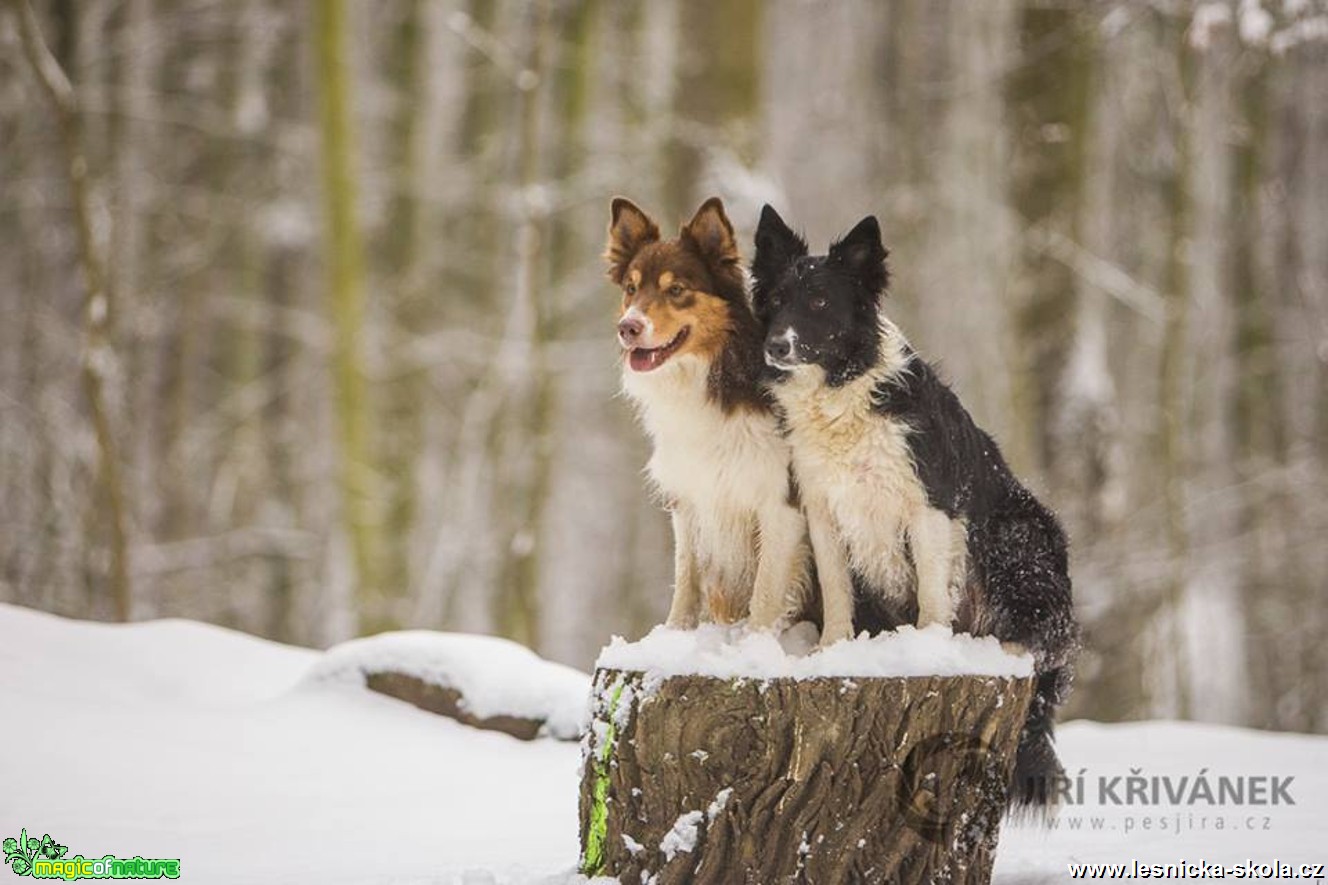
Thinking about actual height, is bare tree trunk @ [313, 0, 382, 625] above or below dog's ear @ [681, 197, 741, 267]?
above

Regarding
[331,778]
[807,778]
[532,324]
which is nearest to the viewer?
[807,778]

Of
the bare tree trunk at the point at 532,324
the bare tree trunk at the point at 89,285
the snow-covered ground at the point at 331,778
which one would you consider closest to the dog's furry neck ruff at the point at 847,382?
the snow-covered ground at the point at 331,778

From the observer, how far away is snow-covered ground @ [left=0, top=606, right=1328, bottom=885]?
17.0 ft

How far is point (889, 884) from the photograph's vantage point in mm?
4121

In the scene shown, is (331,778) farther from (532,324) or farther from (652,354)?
(532,324)

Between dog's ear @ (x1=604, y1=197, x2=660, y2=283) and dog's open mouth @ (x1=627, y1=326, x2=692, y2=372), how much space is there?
508 millimetres

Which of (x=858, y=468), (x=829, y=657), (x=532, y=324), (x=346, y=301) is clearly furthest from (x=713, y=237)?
(x=346, y=301)

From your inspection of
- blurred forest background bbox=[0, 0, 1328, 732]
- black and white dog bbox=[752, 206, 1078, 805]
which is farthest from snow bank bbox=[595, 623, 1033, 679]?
blurred forest background bbox=[0, 0, 1328, 732]

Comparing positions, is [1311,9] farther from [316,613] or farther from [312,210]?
[316,613]

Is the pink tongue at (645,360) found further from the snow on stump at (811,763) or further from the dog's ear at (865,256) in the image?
the snow on stump at (811,763)

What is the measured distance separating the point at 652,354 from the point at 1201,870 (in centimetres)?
273

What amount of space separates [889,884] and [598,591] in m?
16.0

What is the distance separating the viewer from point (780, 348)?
4.43m

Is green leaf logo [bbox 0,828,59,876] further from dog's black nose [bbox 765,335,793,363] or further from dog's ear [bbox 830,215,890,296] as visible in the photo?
dog's ear [bbox 830,215,890,296]
